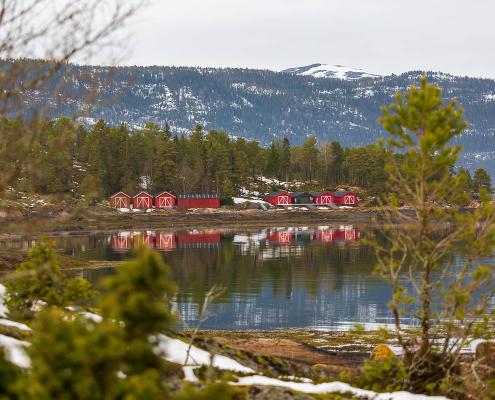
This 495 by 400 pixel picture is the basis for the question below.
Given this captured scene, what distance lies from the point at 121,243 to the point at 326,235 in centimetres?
3300

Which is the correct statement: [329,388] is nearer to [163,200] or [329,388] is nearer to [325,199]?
[163,200]

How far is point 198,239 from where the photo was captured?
343 ft

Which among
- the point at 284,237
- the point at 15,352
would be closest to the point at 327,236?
the point at 284,237

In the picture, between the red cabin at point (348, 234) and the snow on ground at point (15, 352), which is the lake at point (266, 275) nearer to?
the red cabin at point (348, 234)

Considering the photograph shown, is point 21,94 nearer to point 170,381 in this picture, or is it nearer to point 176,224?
point 170,381

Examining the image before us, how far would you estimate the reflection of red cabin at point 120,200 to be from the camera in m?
142

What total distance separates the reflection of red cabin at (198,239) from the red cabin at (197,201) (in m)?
29.4

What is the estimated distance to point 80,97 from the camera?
1291 cm

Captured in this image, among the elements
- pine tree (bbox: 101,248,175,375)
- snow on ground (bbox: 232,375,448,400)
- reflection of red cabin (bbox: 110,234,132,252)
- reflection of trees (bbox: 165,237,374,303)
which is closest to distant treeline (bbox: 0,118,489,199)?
reflection of red cabin (bbox: 110,234,132,252)

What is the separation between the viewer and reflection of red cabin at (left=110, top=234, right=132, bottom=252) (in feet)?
287

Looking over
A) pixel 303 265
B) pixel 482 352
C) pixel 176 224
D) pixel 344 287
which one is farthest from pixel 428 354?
pixel 176 224

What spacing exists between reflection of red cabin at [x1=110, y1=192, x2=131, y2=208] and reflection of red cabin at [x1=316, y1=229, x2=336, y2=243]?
44.8 meters

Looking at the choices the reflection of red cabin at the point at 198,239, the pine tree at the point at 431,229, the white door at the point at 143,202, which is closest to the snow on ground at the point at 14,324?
the pine tree at the point at 431,229

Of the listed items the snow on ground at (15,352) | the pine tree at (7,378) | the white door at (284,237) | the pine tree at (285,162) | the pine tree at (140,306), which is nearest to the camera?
the pine tree at (140,306)
